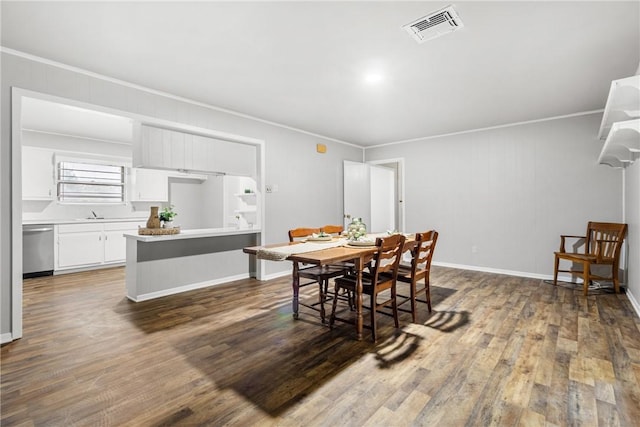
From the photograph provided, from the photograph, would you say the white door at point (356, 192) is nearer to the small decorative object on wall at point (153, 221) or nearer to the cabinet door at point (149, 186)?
the small decorative object on wall at point (153, 221)

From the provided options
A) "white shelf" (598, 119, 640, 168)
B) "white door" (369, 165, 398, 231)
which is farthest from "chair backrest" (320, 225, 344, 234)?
"white shelf" (598, 119, 640, 168)

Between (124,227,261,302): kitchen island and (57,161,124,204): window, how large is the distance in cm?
299

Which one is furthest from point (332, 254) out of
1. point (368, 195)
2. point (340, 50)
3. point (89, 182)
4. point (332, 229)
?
point (89, 182)

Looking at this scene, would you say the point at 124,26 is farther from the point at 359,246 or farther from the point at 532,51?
the point at 532,51

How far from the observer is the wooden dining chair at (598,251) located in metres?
3.86

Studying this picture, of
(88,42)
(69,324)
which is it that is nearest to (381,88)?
(88,42)

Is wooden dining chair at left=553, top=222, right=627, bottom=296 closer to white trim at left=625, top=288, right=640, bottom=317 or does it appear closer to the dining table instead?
white trim at left=625, top=288, right=640, bottom=317

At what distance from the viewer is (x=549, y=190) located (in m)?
4.73

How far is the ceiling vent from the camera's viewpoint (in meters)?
2.18

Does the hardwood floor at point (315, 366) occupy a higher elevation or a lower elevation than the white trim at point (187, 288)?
lower

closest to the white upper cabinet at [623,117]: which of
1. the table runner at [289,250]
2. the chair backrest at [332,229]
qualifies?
the table runner at [289,250]

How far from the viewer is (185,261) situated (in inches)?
164

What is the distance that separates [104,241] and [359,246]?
5.06 metres

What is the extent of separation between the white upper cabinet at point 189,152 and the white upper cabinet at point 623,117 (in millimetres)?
3986
